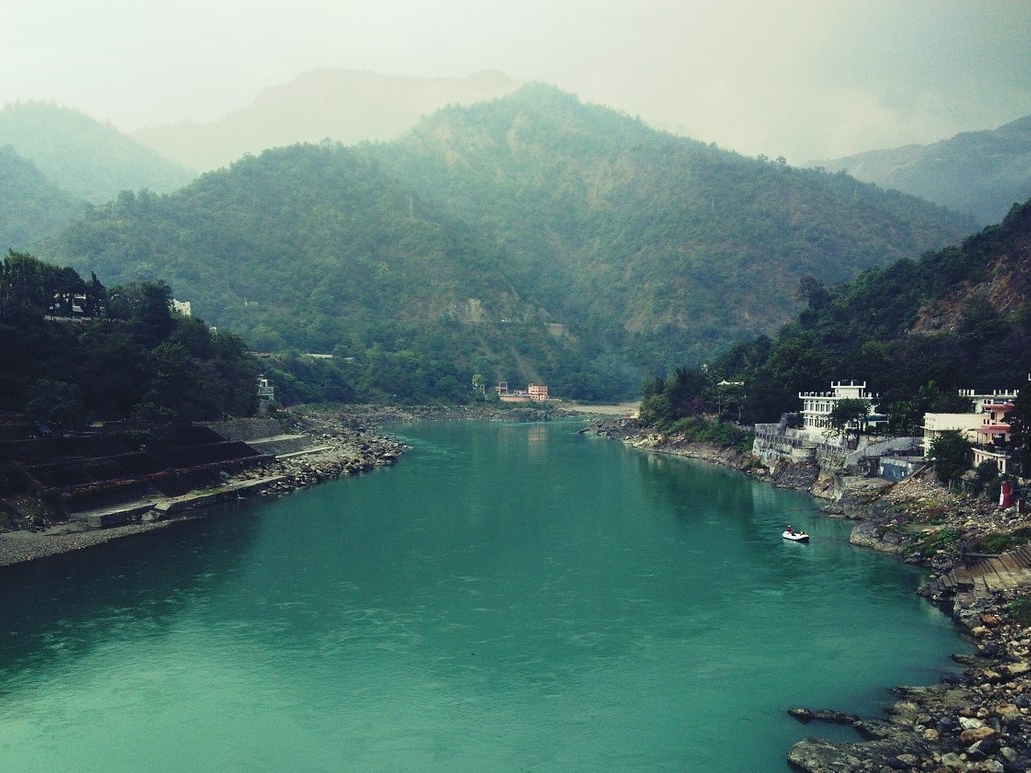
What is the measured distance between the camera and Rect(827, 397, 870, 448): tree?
3875cm

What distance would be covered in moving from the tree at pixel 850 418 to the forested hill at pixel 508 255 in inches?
2251

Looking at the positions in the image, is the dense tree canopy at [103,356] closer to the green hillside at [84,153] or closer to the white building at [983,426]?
the white building at [983,426]

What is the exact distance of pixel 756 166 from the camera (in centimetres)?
15725

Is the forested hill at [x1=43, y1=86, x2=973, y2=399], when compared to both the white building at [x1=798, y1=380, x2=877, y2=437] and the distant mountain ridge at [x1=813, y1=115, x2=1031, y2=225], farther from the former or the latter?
the white building at [x1=798, y1=380, x2=877, y2=437]

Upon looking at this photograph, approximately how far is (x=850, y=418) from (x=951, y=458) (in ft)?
30.8

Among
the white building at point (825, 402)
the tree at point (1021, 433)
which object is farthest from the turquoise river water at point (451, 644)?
the white building at point (825, 402)

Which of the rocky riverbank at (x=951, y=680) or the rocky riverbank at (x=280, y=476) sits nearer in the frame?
the rocky riverbank at (x=951, y=680)

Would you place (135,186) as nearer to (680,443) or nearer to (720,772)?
(680,443)

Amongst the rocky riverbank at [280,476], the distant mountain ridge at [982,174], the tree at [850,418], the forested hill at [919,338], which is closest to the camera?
the rocky riverbank at [280,476]

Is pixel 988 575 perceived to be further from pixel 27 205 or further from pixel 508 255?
pixel 508 255

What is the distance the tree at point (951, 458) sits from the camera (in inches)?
1158

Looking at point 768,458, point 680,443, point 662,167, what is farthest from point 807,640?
point 662,167

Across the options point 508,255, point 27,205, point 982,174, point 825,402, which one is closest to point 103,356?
point 825,402

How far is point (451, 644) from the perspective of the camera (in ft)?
64.0
